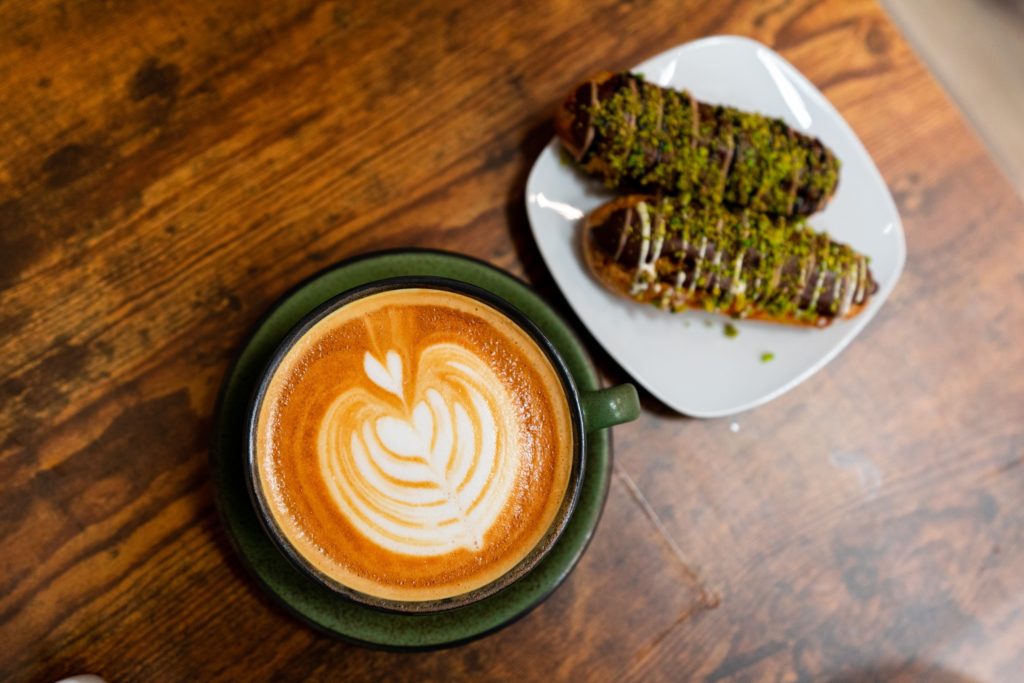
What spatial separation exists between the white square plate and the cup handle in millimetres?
249

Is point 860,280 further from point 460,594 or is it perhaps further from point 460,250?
point 460,594

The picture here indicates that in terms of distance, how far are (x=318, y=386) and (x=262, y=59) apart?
1.98 feet

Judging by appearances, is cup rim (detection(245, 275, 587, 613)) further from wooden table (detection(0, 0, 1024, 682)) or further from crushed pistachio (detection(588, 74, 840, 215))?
crushed pistachio (detection(588, 74, 840, 215))

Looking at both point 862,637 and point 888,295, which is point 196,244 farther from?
point 862,637

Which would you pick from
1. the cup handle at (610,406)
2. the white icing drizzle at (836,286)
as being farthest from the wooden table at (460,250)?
the cup handle at (610,406)

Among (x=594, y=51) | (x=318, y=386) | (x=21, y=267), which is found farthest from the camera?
(x=594, y=51)

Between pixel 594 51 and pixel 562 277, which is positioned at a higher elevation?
pixel 594 51

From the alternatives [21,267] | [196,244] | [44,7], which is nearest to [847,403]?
[196,244]

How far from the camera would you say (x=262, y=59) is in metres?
1.26

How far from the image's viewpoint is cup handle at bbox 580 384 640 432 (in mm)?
997

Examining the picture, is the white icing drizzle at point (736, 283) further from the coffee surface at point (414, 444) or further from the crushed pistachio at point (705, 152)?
the coffee surface at point (414, 444)

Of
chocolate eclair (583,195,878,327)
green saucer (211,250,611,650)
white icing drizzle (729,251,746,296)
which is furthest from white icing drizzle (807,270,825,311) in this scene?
green saucer (211,250,611,650)

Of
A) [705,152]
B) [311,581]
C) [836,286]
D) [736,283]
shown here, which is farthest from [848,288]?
[311,581]

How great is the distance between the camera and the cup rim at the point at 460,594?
0.93 meters
